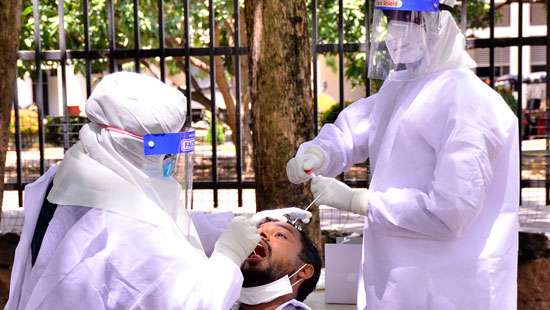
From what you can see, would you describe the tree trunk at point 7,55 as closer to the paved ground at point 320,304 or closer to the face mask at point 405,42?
the paved ground at point 320,304

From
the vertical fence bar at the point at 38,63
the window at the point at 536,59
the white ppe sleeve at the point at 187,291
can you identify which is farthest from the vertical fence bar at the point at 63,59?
the window at the point at 536,59

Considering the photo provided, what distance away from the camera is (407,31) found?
9.96ft

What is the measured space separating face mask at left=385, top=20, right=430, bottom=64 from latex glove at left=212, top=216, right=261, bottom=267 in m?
0.97

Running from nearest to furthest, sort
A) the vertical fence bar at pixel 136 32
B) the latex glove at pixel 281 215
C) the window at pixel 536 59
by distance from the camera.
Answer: the latex glove at pixel 281 215
the vertical fence bar at pixel 136 32
the window at pixel 536 59

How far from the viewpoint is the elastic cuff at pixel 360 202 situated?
296 centimetres

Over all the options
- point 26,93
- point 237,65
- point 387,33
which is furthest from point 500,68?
point 387,33

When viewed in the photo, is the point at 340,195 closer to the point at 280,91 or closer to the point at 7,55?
the point at 280,91

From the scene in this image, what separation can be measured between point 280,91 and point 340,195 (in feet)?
5.74

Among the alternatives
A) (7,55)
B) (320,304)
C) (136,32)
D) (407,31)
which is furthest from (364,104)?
(136,32)

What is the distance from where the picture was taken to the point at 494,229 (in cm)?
287

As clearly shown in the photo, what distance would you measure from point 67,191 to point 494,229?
4.56 ft

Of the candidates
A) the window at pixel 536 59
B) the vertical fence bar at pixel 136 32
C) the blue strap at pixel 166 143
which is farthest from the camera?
the window at pixel 536 59

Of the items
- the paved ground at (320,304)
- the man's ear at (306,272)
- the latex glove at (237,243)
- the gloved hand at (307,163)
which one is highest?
the gloved hand at (307,163)

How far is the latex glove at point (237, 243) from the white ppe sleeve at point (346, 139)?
89 centimetres
